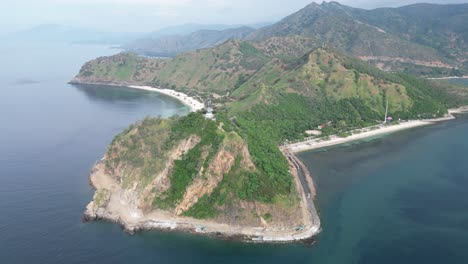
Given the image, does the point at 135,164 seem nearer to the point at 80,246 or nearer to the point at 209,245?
the point at 80,246

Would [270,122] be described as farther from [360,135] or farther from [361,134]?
[361,134]

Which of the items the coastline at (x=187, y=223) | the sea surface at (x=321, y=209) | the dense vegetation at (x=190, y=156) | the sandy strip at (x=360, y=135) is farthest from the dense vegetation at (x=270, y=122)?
the sea surface at (x=321, y=209)

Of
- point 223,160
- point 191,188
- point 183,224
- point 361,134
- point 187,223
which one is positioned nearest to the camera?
point 183,224

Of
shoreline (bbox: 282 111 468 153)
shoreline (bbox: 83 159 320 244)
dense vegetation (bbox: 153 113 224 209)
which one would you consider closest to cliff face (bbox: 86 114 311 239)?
dense vegetation (bbox: 153 113 224 209)

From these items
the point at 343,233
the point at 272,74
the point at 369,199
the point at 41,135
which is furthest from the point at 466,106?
the point at 41,135

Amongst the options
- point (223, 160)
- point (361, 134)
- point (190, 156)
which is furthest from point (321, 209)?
point (361, 134)

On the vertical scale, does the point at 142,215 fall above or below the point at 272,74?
below

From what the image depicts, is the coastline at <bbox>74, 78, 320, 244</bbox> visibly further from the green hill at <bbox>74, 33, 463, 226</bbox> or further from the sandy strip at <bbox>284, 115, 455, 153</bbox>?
the sandy strip at <bbox>284, 115, 455, 153</bbox>
